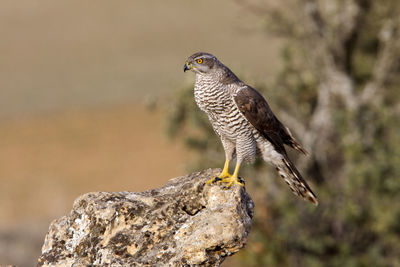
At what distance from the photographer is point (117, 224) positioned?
4176 mm

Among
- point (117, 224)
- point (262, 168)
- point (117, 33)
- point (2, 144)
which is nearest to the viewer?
point (117, 224)

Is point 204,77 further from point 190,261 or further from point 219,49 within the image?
point 219,49

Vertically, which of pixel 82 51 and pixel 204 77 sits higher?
pixel 82 51

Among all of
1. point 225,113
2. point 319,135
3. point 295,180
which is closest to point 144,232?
point 225,113

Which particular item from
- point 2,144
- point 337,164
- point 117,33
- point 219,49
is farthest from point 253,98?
point 117,33

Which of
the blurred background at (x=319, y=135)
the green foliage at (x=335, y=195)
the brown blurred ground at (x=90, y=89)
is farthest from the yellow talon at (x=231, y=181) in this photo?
the brown blurred ground at (x=90, y=89)

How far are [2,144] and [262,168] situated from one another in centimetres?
2057

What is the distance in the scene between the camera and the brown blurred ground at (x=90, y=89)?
19.9 m

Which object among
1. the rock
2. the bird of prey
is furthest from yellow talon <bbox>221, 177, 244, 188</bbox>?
the rock

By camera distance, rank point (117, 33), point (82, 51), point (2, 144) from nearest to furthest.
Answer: point (2, 144), point (82, 51), point (117, 33)

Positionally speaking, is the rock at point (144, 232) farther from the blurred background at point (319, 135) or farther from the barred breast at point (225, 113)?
the blurred background at point (319, 135)

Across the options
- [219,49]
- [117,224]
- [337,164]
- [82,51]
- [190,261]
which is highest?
[82,51]

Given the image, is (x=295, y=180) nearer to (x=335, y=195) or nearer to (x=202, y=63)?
(x=202, y=63)

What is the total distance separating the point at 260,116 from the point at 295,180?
83 centimetres
